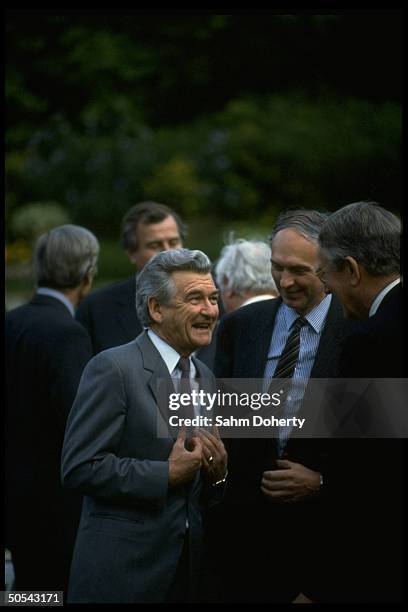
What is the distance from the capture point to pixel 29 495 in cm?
344

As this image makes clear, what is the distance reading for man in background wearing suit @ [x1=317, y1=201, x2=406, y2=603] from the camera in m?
2.31

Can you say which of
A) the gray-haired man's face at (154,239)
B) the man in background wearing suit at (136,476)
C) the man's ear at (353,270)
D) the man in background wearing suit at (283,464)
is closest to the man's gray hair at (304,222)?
the man in background wearing suit at (283,464)

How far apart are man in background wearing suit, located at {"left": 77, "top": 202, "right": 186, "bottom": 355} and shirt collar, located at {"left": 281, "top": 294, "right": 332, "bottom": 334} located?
1.18 m

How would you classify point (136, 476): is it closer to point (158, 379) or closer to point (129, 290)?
point (158, 379)

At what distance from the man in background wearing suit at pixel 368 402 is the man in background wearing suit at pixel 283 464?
143 mm

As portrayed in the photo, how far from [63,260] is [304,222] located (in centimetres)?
123

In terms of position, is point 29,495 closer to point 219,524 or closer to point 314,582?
point 219,524

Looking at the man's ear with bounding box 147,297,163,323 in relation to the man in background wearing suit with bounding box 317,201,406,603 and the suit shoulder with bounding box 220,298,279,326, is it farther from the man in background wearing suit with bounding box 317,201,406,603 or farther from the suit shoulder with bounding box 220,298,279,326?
the man in background wearing suit with bounding box 317,201,406,603

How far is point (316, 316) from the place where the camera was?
2.79m

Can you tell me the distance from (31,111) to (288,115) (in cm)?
478

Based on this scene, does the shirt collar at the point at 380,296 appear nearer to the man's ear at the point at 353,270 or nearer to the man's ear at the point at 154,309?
the man's ear at the point at 353,270

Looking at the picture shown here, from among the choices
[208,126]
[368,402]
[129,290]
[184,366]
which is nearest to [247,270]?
[129,290]

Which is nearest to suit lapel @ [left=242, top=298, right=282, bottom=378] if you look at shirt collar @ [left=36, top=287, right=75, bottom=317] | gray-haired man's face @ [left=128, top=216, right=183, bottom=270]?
shirt collar @ [left=36, top=287, right=75, bottom=317]

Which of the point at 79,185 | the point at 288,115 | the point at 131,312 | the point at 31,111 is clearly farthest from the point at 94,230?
the point at 131,312
